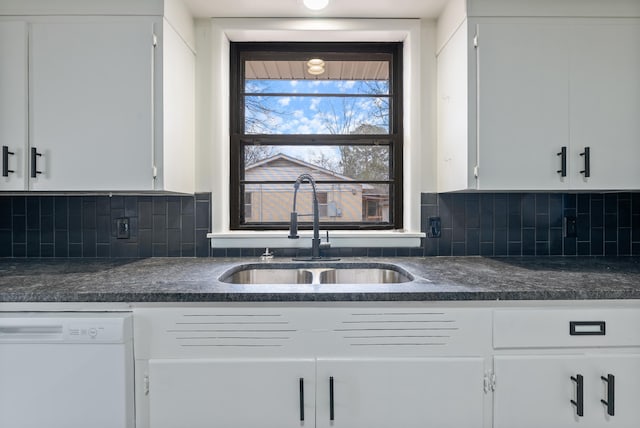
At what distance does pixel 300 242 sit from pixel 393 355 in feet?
2.90

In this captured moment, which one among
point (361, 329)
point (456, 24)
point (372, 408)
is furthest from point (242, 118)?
point (372, 408)

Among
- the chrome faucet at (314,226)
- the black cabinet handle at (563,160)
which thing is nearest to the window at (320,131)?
the chrome faucet at (314,226)

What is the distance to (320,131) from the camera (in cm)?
217

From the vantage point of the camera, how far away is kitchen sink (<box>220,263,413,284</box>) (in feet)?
6.09

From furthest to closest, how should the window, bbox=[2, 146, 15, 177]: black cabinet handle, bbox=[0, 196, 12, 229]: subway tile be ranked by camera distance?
1. the window
2. bbox=[0, 196, 12, 229]: subway tile
3. bbox=[2, 146, 15, 177]: black cabinet handle

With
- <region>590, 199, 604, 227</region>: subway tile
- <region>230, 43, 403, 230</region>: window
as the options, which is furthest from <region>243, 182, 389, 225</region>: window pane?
<region>590, 199, 604, 227</region>: subway tile

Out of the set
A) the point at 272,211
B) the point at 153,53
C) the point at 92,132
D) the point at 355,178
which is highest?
the point at 153,53

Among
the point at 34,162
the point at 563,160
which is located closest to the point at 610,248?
the point at 563,160

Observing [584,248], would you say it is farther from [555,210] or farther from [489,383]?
[489,383]

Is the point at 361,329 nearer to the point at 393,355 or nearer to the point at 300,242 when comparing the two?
the point at 393,355

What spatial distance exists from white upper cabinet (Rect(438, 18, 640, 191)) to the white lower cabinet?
75 cm

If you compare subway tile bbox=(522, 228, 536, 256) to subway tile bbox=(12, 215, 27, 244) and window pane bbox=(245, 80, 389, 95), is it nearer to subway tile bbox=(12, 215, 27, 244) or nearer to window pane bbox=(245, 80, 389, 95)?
window pane bbox=(245, 80, 389, 95)

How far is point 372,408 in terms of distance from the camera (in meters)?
1.30

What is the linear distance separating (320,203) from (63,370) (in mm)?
1406
